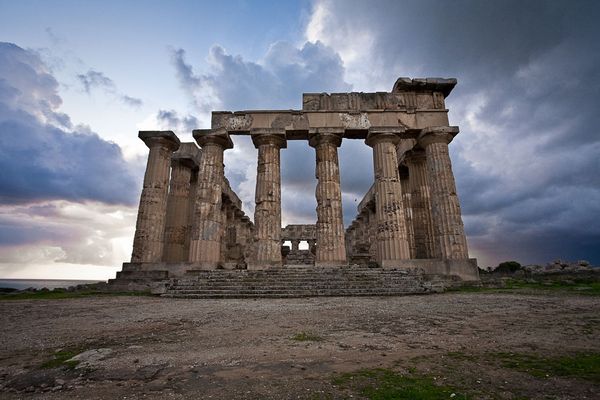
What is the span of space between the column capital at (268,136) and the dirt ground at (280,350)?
12.7 meters

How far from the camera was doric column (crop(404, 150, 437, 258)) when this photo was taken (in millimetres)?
18764

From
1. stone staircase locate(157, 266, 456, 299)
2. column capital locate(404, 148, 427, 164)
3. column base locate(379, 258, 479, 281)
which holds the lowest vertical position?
stone staircase locate(157, 266, 456, 299)

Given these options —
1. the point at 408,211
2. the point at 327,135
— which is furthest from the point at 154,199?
Result: the point at 408,211

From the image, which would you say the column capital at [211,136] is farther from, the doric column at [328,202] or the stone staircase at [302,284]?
the stone staircase at [302,284]

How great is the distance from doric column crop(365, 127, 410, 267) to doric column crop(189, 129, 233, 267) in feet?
29.3

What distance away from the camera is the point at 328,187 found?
16578 mm

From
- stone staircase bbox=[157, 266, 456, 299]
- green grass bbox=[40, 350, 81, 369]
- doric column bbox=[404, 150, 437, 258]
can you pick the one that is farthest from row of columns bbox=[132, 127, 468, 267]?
green grass bbox=[40, 350, 81, 369]

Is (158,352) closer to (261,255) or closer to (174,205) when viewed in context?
(261,255)

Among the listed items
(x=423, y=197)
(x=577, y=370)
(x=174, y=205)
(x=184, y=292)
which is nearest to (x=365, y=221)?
(x=423, y=197)

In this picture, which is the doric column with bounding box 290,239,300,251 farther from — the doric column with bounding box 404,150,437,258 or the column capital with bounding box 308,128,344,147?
the column capital with bounding box 308,128,344,147

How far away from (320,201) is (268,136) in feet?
16.5

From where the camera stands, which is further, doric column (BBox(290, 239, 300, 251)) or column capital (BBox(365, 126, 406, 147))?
doric column (BBox(290, 239, 300, 251))

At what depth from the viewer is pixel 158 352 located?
141 inches

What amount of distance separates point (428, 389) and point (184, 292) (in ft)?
33.9
